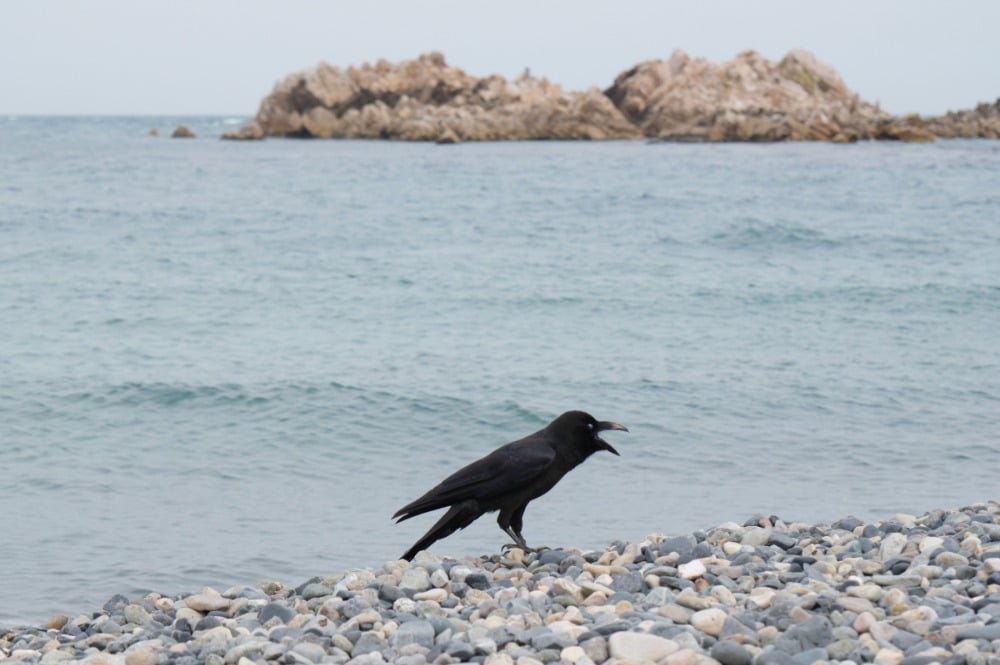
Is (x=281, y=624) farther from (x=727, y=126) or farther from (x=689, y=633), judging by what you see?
(x=727, y=126)

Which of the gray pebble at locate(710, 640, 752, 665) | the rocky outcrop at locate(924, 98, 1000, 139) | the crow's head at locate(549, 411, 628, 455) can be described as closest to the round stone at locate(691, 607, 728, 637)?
the gray pebble at locate(710, 640, 752, 665)

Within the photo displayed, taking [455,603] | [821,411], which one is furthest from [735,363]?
[455,603]

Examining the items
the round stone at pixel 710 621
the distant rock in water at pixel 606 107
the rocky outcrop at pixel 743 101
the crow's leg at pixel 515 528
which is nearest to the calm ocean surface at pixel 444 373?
the crow's leg at pixel 515 528

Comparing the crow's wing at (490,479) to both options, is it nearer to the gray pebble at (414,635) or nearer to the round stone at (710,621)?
the gray pebble at (414,635)

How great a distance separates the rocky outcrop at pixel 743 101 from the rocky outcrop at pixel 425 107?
10.4ft

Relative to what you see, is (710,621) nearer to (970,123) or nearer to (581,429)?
(581,429)

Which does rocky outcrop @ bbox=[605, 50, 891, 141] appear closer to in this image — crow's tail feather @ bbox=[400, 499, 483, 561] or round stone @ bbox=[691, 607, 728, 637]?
crow's tail feather @ bbox=[400, 499, 483, 561]

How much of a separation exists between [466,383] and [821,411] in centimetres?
326

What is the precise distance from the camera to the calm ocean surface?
7867mm

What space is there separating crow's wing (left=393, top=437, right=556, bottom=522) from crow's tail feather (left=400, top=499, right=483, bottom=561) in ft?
0.12

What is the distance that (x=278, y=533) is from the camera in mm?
7613

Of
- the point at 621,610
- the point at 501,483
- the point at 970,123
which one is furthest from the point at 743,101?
the point at 621,610

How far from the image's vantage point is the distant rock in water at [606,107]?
243ft

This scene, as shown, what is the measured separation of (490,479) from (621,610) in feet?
4.01
